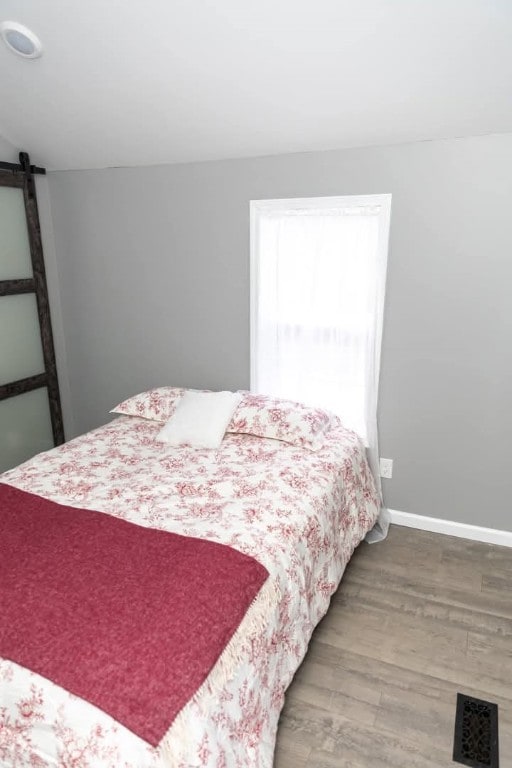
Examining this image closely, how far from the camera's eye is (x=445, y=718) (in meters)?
1.72

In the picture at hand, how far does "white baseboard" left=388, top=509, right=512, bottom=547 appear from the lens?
268 centimetres

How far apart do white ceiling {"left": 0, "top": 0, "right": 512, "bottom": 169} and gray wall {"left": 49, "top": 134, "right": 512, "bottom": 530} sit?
152 mm

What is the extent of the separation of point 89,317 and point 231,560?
2.34 metres

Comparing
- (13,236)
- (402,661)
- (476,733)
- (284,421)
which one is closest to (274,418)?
(284,421)

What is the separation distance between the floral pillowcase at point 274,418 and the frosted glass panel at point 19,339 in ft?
3.19

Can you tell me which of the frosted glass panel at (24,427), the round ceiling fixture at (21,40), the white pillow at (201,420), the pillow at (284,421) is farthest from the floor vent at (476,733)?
the round ceiling fixture at (21,40)

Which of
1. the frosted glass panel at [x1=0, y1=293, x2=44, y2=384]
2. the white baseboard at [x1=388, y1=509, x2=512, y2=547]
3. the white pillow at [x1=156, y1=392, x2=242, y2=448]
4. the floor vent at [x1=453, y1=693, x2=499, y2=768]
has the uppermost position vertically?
the frosted glass panel at [x1=0, y1=293, x2=44, y2=384]

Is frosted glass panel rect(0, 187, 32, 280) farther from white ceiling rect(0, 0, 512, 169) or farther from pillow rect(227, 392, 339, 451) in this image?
pillow rect(227, 392, 339, 451)

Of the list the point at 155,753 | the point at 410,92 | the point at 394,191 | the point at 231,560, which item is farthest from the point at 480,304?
the point at 155,753

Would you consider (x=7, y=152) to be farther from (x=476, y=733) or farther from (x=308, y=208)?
(x=476, y=733)

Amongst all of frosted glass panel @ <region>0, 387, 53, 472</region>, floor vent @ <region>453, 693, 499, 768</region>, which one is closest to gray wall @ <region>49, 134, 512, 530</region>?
frosted glass panel @ <region>0, 387, 53, 472</region>

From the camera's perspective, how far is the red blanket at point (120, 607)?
1.21 meters

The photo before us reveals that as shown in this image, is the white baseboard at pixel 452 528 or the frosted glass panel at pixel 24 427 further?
the frosted glass panel at pixel 24 427

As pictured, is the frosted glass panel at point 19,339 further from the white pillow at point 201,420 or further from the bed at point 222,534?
the white pillow at point 201,420
